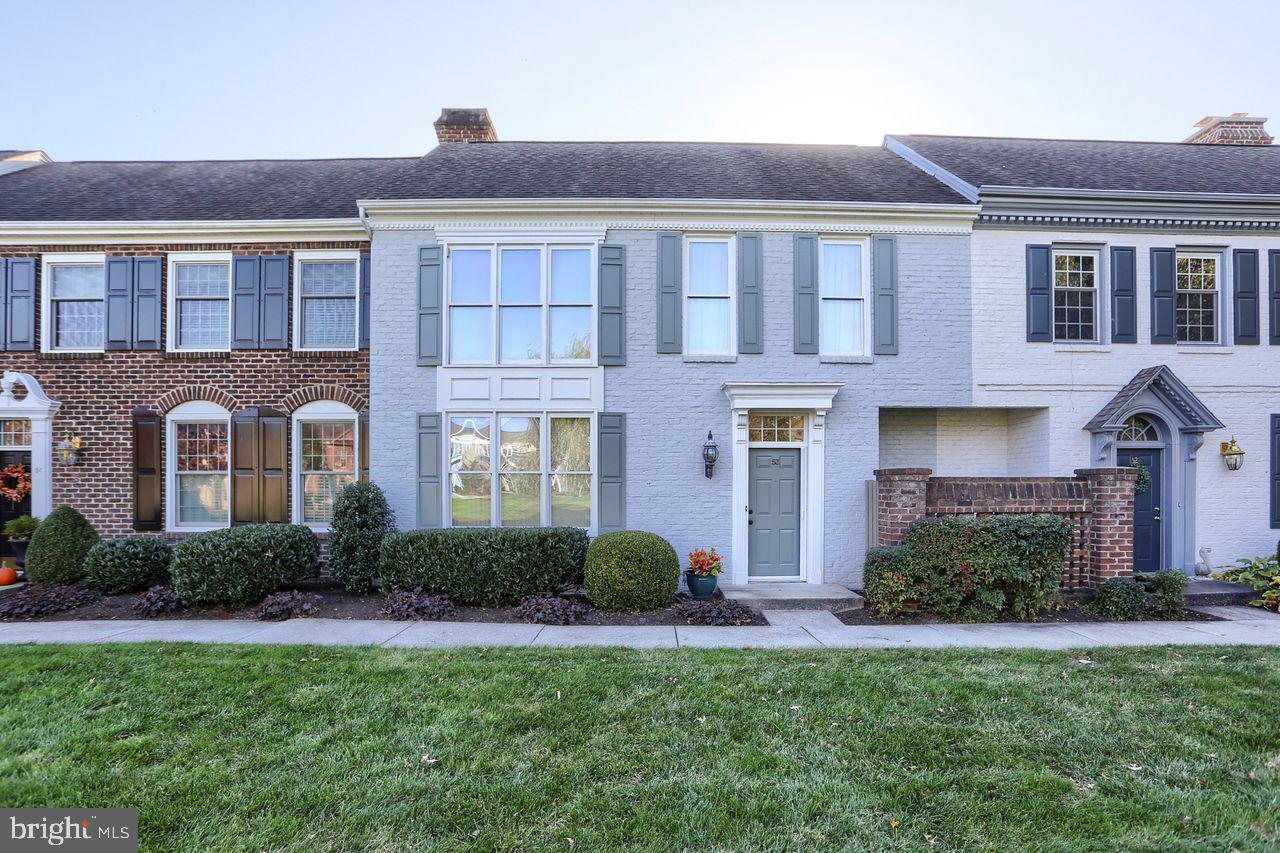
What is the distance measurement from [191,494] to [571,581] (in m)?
6.82

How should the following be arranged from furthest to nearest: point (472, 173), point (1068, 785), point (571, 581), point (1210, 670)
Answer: point (472, 173) → point (571, 581) → point (1210, 670) → point (1068, 785)

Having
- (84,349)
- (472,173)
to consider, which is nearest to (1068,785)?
(472,173)

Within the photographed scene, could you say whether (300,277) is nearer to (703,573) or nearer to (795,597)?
(703,573)

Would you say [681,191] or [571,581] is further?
[681,191]

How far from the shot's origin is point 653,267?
9070mm

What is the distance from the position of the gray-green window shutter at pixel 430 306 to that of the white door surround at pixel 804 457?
4570mm

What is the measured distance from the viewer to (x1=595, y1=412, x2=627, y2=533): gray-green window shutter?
29.1ft

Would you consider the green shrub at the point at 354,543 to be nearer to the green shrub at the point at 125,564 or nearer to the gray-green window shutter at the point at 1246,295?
the green shrub at the point at 125,564

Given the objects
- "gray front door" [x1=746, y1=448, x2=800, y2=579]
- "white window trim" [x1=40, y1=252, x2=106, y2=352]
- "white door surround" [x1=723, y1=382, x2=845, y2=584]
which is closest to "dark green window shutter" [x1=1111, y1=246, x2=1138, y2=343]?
"white door surround" [x1=723, y1=382, x2=845, y2=584]

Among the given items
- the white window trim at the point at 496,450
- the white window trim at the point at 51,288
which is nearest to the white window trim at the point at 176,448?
the white window trim at the point at 51,288

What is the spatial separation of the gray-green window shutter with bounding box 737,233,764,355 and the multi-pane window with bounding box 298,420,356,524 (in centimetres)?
661

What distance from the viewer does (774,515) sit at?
29.6 ft

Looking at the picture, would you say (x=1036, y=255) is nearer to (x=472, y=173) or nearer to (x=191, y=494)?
(x=472, y=173)

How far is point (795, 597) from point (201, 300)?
10.7 metres
